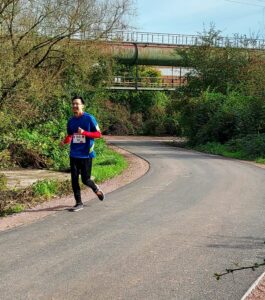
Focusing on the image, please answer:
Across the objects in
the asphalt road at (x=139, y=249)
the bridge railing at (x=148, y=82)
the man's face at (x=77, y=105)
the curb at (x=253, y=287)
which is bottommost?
the asphalt road at (x=139, y=249)

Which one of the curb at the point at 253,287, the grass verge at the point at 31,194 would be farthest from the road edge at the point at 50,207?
the curb at the point at 253,287

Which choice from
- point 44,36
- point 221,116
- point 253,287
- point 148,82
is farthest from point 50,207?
point 148,82

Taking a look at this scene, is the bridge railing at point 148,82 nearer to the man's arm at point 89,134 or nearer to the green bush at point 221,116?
the green bush at point 221,116

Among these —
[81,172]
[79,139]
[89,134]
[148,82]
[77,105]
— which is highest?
[148,82]

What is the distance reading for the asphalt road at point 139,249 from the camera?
491 centimetres

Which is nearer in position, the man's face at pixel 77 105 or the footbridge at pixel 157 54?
the man's face at pixel 77 105

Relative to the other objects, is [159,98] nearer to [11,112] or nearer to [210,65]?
[210,65]

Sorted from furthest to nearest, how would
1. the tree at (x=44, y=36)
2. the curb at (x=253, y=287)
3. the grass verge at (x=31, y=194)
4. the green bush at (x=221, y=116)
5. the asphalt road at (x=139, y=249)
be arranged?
1. the green bush at (x=221, y=116)
2. the tree at (x=44, y=36)
3. the grass verge at (x=31, y=194)
4. the asphalt road at (x=139, y=249)
5. the curb at (x=253, y=287)

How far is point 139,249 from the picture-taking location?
248 inches

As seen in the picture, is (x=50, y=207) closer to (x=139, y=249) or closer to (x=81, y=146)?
(x=81, y=146)

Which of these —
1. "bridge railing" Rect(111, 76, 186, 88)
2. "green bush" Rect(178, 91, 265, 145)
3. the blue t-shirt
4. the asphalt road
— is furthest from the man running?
"bridge railing" Rect(111, 76, 186, 88)

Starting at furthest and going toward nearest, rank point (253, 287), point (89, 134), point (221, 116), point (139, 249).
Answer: point (221, 116) < point (89, 134) < point (139, 249) < point (253, 287)

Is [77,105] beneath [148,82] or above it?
beneath

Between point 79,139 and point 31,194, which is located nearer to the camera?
point 79,139
